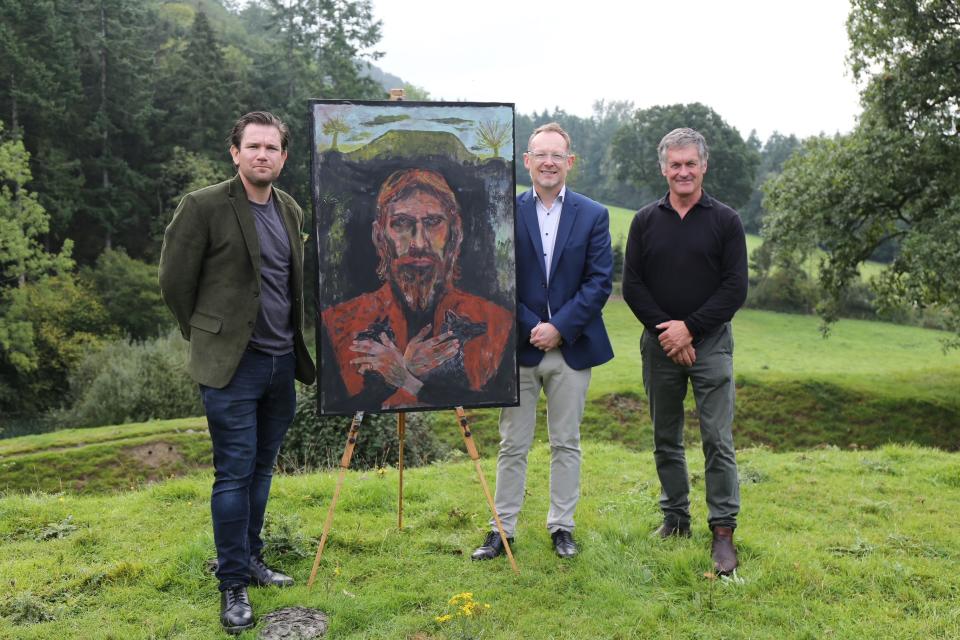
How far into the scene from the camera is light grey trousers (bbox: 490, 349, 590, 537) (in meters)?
5.34

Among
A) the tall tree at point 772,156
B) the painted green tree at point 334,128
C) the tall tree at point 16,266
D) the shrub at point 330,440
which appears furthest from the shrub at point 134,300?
the tall tree at point 772,156

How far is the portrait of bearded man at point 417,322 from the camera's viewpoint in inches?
197

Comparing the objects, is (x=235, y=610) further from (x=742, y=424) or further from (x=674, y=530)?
(x=742, y=424)

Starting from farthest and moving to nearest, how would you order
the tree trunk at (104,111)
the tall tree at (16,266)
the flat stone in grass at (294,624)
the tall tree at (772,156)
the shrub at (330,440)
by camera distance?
1. the tall tree at (772,156)
2. the tree trunk at (104,111)
3. the tall tree at (16,266)
4. the shrub at (330,440)
5. the flat stone in grass at (294,624)

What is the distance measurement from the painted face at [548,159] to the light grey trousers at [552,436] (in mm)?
1265

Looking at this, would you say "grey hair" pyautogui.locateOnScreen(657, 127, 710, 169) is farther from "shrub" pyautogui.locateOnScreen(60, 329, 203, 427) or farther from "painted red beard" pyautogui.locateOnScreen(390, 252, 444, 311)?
"shrub" pyautogui.locateOnScreen(60, 329, 203, 427)

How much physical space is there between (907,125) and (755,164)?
120 ft

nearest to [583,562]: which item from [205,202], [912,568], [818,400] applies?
[912,568]

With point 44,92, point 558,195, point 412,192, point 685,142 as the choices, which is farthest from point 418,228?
point 44,92

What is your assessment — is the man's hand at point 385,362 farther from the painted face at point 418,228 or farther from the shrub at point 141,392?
the shrub at point 141,392

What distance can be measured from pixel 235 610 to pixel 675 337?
3.40 metres

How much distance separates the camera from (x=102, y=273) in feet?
110

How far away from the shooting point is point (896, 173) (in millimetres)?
16828

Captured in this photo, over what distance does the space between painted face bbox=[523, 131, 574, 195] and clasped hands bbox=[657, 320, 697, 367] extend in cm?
133
